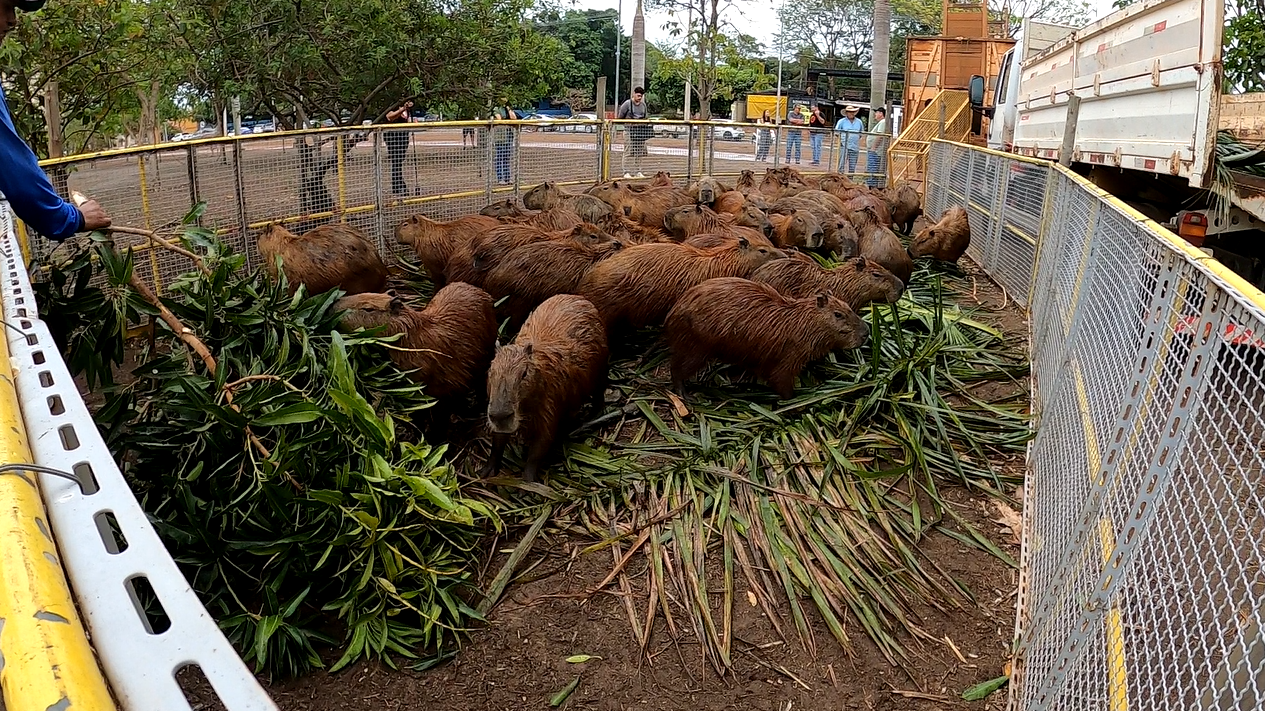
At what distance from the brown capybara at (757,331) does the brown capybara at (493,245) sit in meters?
1.49

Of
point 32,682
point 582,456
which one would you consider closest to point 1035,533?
point 582,456

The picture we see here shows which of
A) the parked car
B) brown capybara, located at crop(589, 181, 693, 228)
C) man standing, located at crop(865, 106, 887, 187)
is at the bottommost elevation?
brown capybara, located at crop(589, 181, 693, 228)

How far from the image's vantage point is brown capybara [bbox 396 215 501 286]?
676 centimetres

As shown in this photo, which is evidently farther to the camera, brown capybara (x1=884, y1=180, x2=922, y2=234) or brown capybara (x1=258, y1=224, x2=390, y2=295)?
brown capybara (x1=884, y1=180, x2=922, y2=234)

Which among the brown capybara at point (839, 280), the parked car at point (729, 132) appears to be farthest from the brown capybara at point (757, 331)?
the parked car at point (729, 132)

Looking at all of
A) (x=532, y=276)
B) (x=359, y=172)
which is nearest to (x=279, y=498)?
(x=532, y=276)

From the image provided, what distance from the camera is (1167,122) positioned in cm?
500

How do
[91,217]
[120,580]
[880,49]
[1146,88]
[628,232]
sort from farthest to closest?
1. [880,49]
2. [628,232]
3. [1146,88]
4. [91,217]
5. [120,580]

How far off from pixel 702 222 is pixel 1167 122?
3.73 metres

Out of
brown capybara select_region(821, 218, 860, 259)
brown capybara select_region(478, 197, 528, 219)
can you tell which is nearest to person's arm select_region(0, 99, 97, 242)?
brown capybara select_region(478, 197, 528, 219)

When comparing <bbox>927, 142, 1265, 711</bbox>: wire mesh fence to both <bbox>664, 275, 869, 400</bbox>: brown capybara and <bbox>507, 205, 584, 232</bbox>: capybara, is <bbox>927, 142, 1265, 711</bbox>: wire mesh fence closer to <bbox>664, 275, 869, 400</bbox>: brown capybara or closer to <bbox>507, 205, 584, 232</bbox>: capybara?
<bbox>664, 275, 869, 400</bbox>: brown capybara

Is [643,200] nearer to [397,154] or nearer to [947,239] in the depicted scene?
[397,154]

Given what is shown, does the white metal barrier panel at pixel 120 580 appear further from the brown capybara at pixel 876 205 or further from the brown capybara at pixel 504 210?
the brown capybara at pixel 876 205

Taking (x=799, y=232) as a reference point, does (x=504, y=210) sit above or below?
above
